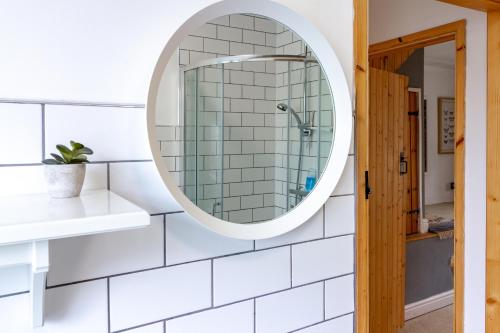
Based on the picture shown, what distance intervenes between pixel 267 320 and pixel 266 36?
26.4 inches

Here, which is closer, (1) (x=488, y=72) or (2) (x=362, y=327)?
(2) (x=362, y=327)

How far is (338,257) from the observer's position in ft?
3.55

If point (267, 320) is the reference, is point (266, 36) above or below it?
above

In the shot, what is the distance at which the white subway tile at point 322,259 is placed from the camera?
1.01 m

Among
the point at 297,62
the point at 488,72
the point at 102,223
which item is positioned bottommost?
the point at 102,223

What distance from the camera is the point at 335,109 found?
1.04 m

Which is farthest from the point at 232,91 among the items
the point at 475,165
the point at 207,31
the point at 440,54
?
the point at 440,54

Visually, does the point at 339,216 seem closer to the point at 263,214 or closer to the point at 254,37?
the point at 263,214

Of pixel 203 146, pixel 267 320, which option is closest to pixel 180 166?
pixel 203 146

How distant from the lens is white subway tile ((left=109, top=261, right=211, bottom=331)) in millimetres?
784

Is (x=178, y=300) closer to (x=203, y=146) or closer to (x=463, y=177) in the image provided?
(x=203, y=146)

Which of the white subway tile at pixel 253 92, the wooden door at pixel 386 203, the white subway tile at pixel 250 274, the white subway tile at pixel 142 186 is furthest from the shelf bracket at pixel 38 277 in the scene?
the wooden door at pixel 386 203

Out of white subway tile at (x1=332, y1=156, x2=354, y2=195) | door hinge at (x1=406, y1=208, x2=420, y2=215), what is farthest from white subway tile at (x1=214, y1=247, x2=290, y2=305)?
door hinge at (x1=406, y1=208, x2=420, y2=215)

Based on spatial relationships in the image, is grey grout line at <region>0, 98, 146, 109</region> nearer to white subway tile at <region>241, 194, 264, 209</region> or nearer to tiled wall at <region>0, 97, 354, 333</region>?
tiled wall at <region>0, 97, 354, 333</region>
